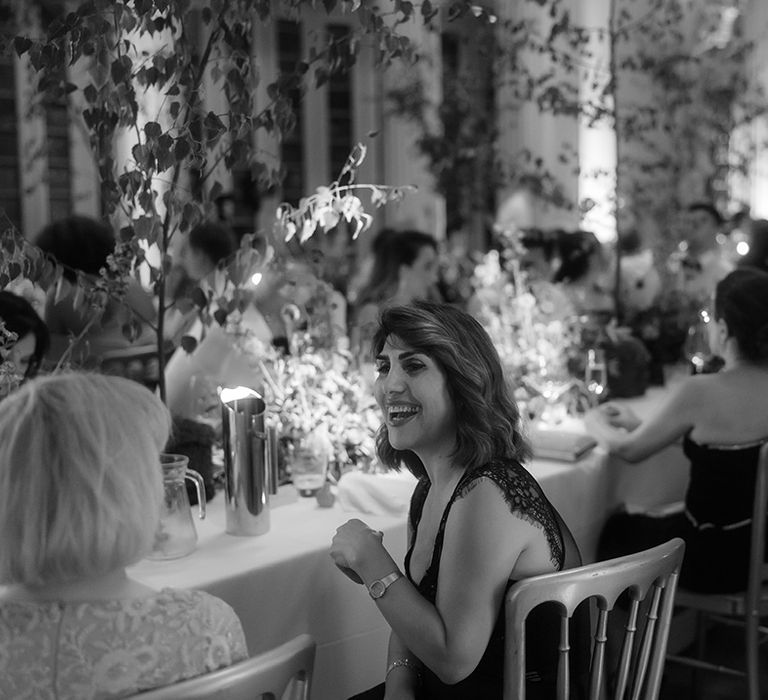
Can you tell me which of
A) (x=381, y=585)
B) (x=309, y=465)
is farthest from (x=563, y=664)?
(x=309, y=465)

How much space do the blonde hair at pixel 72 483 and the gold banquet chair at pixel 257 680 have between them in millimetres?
188

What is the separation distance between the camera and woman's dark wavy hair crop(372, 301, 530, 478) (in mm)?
1783

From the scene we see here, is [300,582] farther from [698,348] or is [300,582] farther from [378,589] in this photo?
[698,348]

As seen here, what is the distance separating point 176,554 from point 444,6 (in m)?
1.45

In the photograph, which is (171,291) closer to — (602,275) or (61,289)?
(602,275)

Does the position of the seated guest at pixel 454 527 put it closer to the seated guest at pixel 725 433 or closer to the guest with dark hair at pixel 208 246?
the seated guest at pixel 725 433

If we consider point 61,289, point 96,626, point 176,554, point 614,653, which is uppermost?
point 61,289

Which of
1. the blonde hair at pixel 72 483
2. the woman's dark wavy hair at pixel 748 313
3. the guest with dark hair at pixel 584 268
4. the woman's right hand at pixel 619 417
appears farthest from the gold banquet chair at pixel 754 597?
the guest with dark hair at pixel 584 268

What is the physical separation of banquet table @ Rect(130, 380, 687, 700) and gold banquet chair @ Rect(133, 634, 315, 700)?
61cm

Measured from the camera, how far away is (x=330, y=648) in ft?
6.67

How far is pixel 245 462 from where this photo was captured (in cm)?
211

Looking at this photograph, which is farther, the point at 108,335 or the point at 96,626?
the point at 108,335

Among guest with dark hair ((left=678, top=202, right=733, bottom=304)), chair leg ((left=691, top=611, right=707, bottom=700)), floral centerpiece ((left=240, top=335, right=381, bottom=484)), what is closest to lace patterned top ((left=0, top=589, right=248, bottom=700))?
floral centerpiece ((left=240, top=335, right=381, bottom=484))

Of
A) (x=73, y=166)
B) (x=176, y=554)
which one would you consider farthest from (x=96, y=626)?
(x=73, y=166)
